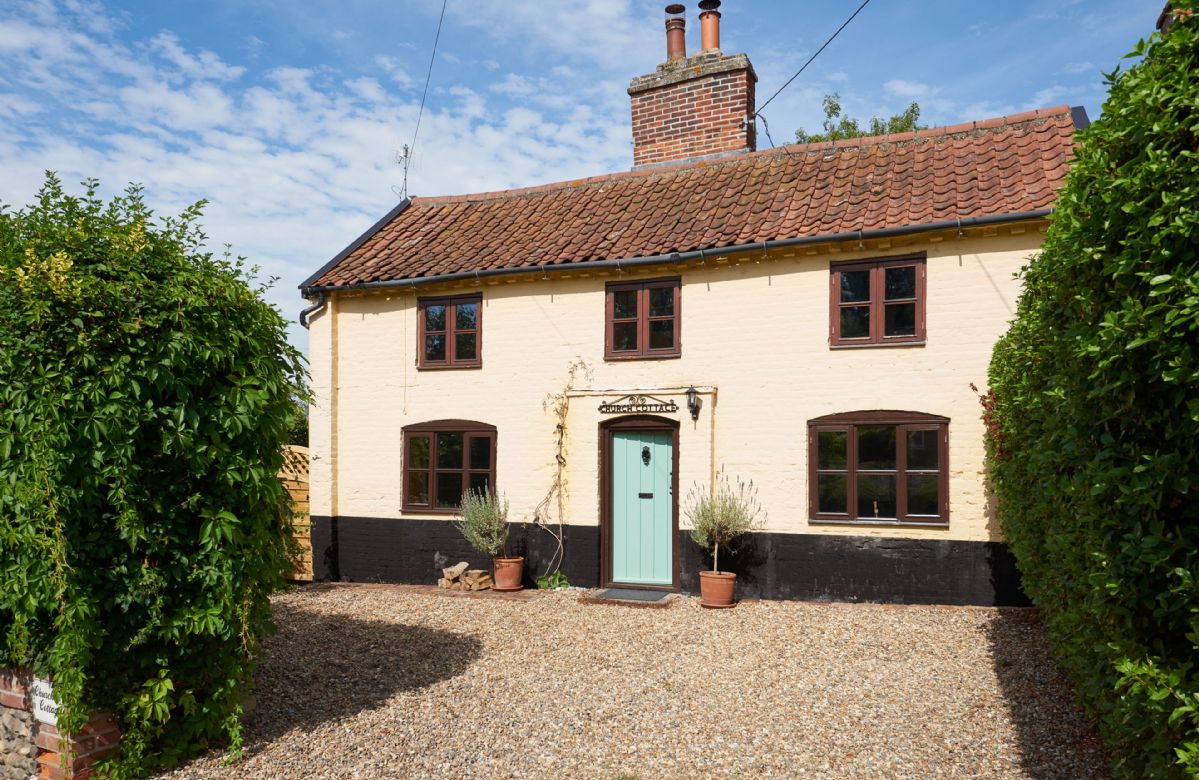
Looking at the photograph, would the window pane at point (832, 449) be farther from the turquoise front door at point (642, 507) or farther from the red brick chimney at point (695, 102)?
the red brick chimney at point (695, 102)

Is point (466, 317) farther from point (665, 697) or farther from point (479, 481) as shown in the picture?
point (665, 697)

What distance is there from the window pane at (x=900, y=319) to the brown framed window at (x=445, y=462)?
220 inches

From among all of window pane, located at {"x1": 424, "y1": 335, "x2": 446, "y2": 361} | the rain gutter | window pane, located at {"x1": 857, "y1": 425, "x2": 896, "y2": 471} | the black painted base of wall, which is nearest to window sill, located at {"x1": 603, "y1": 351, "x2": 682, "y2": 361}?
the rain gutter

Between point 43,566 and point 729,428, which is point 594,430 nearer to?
point 729,428

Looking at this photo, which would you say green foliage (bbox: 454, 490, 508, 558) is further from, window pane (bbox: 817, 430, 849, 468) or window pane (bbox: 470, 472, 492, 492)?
window pane (bbox: 817, 430, 849, 468)

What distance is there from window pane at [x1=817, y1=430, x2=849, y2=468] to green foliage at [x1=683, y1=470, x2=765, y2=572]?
0.94m

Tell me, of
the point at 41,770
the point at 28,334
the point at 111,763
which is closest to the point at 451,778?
the point at 111,763

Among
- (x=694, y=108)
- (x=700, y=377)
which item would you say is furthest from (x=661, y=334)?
(x=694, y=108)

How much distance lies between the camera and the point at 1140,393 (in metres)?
2.91

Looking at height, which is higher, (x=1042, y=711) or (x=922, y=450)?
(x=922, y=450)

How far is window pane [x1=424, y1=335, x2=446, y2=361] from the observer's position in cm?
1216

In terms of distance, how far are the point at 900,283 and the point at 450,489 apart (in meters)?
6.90

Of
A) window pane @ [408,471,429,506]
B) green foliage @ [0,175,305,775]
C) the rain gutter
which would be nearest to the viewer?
green foliage @ [0,175,305,775]

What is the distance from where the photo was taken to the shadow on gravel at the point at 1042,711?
4566mm
